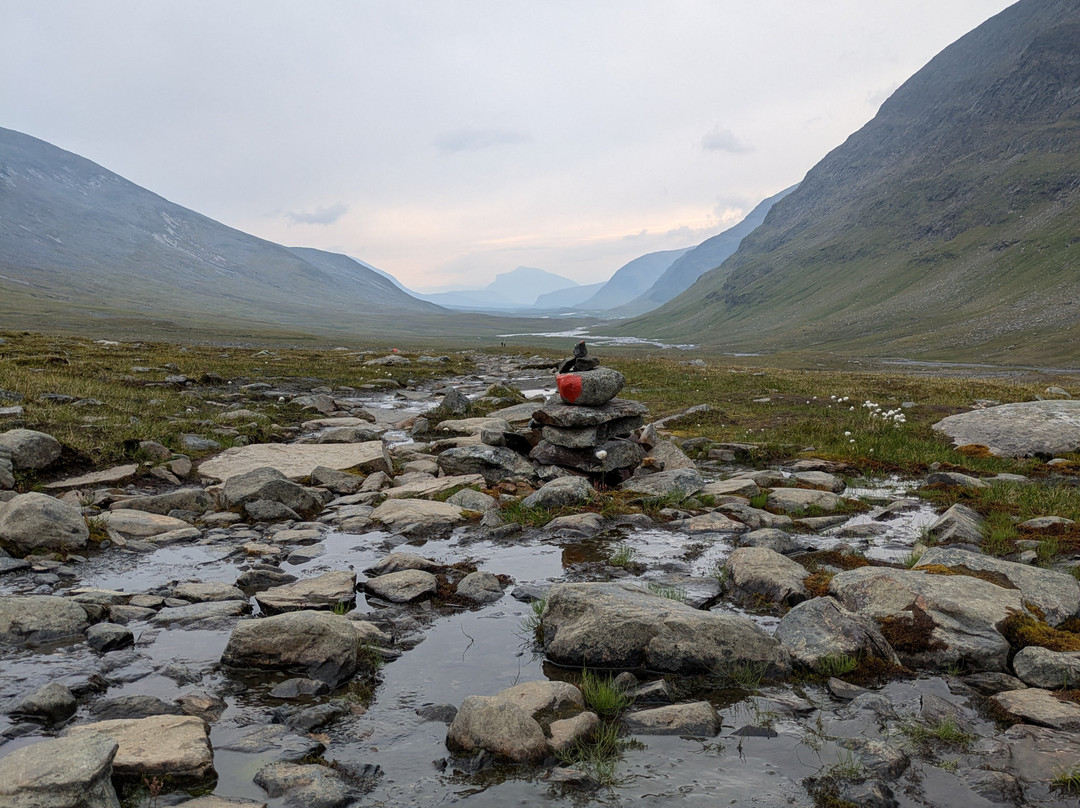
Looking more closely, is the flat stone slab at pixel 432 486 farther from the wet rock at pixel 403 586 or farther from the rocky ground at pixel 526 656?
the wet rock at pixel 403 586

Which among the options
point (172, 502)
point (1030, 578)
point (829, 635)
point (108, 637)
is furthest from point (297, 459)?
point (1030, 578)

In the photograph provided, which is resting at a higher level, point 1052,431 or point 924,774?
point 1052,431

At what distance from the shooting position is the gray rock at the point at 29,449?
13.8 metres

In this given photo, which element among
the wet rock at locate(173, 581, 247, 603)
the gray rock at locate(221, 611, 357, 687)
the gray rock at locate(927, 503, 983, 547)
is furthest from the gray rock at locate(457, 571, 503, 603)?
the gray rock at locate(927, 503, 983, 547)

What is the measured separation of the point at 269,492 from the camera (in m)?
13.8

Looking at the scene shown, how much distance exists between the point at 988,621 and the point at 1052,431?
533 inches

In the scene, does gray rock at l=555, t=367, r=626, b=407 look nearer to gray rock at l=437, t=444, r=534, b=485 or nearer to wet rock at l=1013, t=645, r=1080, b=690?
gray rock at l=437, t=444, r=534, b=485

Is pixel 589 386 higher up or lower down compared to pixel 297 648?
higher up

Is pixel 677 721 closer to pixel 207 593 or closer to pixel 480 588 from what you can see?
pixel 480 588

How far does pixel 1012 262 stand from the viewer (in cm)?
18375

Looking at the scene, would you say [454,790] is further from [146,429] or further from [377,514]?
[146,429]

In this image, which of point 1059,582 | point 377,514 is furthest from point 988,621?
point 377,514

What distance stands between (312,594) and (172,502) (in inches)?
255

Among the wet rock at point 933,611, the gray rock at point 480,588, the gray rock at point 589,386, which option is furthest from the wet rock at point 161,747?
the gray rock at point 589,386
